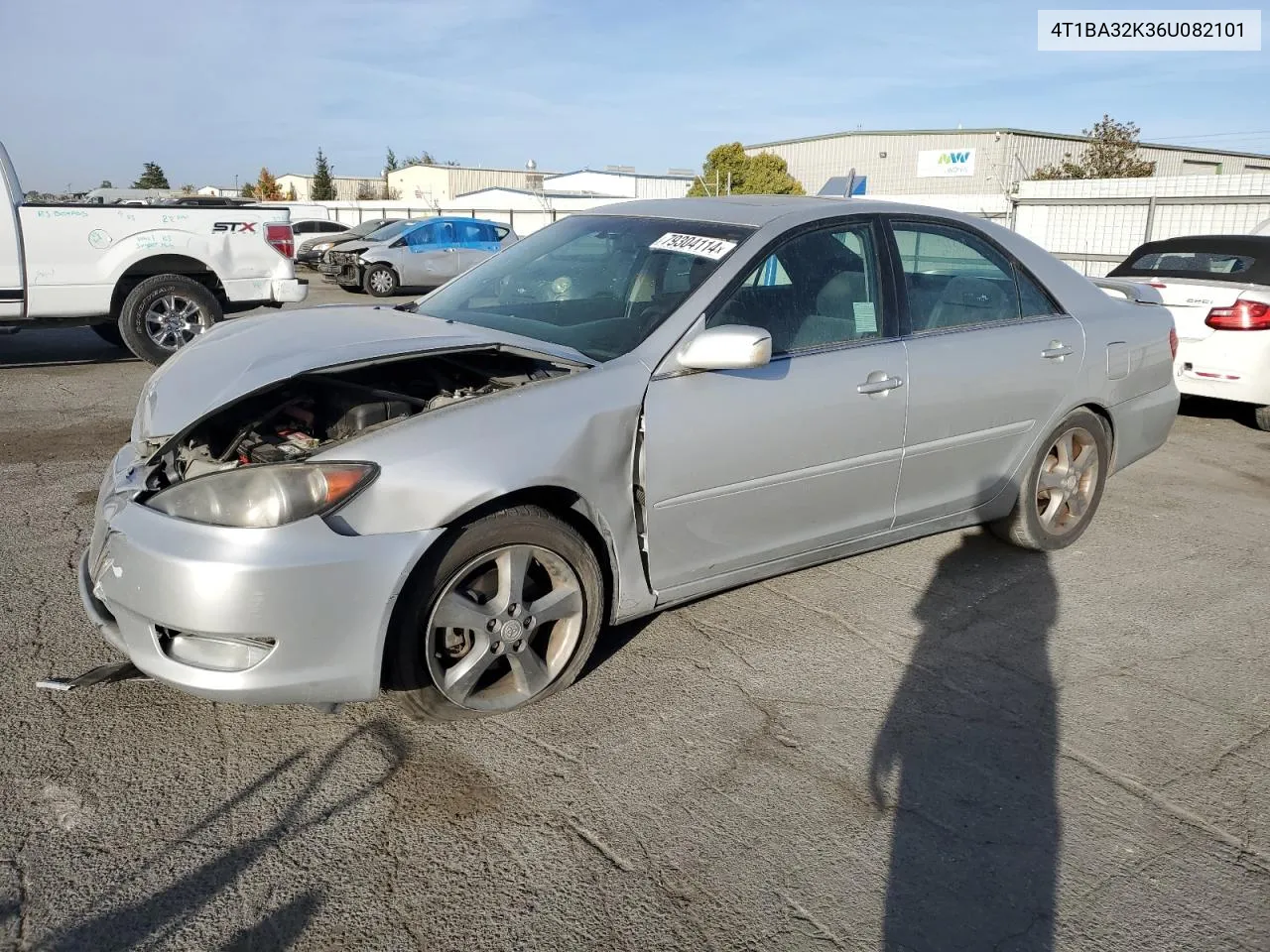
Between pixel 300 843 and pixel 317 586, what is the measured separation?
26.4 inches

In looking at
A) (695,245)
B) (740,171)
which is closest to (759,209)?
(695,245)

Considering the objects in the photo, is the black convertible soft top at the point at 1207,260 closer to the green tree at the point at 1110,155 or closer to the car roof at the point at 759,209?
the car roof at the point at 759,209

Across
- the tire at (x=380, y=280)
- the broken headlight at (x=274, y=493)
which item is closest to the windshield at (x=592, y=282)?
the broken headlight at (x=274, y=493)

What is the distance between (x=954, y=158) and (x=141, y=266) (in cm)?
5039

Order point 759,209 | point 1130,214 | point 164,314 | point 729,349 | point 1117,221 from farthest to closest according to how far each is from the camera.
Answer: point 1117,221
point 1130,214
point 164,314
point 759,209
point 729,349

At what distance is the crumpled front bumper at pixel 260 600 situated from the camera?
271 cm

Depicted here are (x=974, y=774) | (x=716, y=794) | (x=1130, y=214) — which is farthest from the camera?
(x=1130, y=214)

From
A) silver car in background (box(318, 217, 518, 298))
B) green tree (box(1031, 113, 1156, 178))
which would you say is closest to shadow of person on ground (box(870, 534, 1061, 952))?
silver car in background (box(318, 217, 518, 298))

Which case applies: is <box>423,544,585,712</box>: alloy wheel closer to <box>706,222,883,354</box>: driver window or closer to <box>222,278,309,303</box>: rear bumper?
<box>706,222,883,354</box>: driver window

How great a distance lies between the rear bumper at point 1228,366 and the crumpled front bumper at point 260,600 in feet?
22.4

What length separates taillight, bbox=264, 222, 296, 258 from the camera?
33.1 feet

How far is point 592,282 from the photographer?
4.17 meters

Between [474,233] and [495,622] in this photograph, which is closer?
[495,622]

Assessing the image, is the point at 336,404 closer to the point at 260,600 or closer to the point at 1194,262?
the point at 260,600
